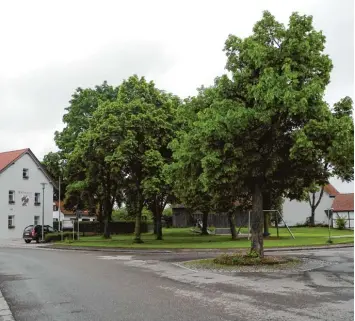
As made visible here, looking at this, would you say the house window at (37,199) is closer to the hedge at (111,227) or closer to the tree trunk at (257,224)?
the hedge at (111,227)

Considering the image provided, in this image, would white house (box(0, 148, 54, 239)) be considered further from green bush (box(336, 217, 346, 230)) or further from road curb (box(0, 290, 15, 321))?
road curb (box(0, 290, 15, 321))

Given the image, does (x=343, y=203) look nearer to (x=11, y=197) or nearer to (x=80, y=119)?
(x=80, y=119)

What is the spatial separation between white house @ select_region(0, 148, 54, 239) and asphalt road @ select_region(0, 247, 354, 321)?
3842 cm

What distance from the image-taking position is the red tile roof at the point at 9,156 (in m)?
53.2

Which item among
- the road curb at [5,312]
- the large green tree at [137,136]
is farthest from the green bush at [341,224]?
the road curb at [5,312]

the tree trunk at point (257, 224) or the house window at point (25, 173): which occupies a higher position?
the house window at point (25, 173)

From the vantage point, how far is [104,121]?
3062 cm

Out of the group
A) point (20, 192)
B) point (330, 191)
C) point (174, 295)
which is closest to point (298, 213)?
point (330, 191)

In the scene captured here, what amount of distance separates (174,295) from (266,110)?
743 cm

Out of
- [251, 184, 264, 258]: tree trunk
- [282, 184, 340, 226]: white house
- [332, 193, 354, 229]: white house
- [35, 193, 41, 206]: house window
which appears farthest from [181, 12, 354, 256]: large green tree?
[282, 184, 340, 226]: white house

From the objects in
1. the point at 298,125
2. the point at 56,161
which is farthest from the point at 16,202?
the point at 298,125

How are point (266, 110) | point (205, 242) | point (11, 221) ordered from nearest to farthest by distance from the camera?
point (266, 110) < point (205, 242) < point (11, 221)

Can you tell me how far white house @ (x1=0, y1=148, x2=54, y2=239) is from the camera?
171 feet

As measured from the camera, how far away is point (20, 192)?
5444 cm
